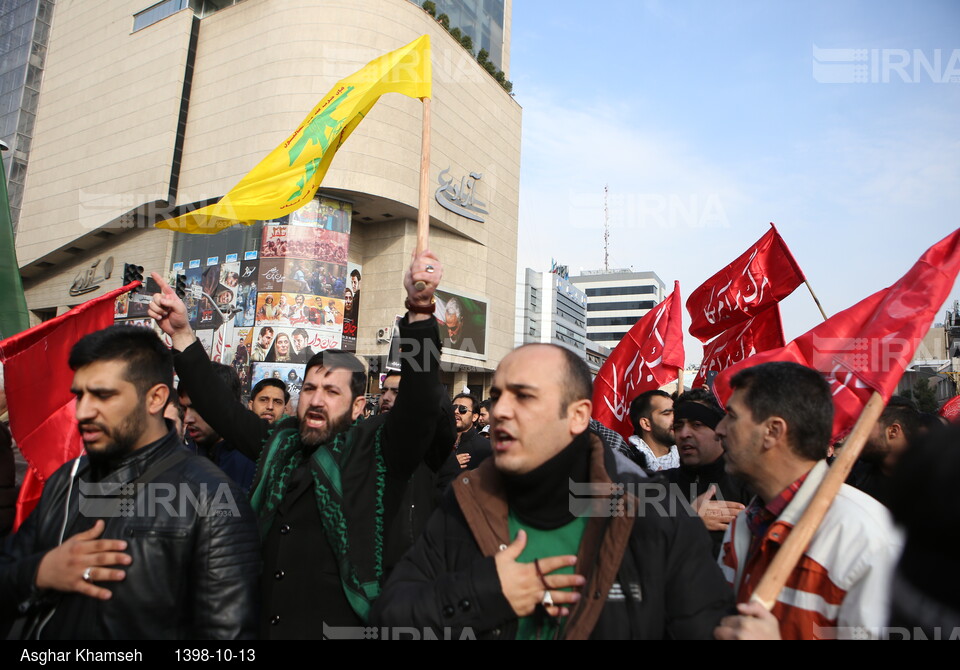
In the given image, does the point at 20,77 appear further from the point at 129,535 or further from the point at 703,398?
the point at 129,535

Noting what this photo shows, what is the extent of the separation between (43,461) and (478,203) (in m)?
32.8

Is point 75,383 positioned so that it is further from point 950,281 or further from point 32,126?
point 32,126

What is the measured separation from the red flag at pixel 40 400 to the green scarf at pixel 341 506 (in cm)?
179

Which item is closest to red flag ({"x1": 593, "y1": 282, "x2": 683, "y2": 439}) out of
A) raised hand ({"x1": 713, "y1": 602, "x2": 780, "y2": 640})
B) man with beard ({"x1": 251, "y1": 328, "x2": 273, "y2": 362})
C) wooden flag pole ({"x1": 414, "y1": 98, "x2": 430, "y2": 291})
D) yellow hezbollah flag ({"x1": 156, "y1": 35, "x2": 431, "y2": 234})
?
yellow hezbollah flag ({"x1": 156, "y1": 35, "x2": 431, "y2": 234})

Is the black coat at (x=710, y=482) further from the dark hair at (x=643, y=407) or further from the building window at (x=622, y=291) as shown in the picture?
the building window at (x=622, y=291)

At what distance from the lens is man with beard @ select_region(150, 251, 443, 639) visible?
89.8 inches

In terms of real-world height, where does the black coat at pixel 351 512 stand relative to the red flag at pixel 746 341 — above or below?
below

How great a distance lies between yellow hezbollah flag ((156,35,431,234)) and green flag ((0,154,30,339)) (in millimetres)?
1506

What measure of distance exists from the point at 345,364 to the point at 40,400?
2101 millimetres

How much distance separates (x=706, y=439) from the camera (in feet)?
12.0

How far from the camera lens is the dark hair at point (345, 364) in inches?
115

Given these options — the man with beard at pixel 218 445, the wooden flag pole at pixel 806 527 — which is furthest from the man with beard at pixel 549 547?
the man with beard at pixel 218 445

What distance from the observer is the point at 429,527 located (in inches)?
72.6

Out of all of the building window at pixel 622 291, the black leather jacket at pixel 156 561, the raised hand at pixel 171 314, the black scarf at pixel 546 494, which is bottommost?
the black leather jacket at pixel 156 561
